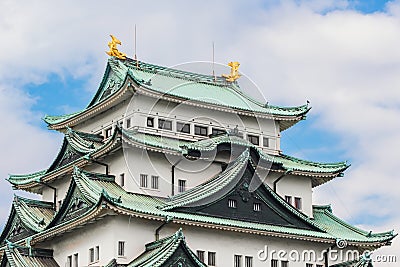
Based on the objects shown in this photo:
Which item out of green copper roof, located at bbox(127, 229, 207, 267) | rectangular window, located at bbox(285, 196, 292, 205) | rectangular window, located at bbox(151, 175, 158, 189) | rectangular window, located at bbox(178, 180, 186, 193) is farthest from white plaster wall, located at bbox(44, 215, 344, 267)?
rectangular window, located at bbox(178, 180, 186, 193)

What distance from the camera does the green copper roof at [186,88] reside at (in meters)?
58.6

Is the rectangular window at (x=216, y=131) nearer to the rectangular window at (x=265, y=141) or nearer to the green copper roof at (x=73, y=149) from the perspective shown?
the rectangular window at (x=265, y=141)

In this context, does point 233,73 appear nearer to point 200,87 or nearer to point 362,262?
point 200,87

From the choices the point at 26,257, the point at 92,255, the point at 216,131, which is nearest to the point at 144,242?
the point at 92,255

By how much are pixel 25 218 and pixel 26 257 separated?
482 centimetres

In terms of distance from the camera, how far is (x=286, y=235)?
173 ft

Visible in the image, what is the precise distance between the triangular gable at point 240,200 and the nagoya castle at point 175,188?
0.22ft

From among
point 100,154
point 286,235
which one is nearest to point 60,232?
point 100,154

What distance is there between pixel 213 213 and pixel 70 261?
29.7 feet

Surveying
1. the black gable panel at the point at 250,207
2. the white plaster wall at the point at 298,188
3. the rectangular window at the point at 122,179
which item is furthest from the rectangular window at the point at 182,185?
the white plaster wall at the point at 298,188

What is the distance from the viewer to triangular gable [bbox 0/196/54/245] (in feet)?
184

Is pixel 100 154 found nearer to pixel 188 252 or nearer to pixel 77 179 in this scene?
pixel 77 179

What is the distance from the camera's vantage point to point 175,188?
177 feet

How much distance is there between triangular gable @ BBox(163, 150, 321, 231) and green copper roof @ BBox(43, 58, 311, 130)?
22.5 ft
